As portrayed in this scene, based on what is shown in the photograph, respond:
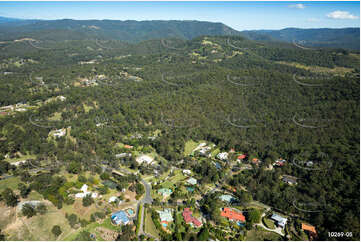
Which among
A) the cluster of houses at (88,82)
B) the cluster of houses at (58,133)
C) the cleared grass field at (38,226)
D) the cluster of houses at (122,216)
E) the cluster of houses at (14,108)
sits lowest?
the cleared grass field at (38,226)

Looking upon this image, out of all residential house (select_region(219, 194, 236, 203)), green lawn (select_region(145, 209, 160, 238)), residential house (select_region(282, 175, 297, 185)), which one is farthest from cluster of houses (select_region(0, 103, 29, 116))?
residential house (select_region(282, 175, 297, 185))

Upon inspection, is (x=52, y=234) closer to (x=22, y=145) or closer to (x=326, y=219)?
(x=22, y=145)

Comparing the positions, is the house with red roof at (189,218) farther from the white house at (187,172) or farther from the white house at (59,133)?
the white house at (59,133)

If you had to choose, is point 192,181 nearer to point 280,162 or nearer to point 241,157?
point 241,157

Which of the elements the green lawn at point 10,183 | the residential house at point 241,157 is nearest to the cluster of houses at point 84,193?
the green lawn at point 10,183

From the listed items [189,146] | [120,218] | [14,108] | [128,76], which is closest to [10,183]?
[120,218]

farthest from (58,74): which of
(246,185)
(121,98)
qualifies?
(246,185)
